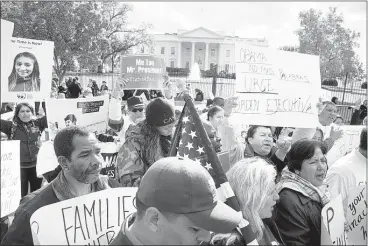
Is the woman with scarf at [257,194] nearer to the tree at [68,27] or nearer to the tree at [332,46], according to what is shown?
the tree at [68,27]

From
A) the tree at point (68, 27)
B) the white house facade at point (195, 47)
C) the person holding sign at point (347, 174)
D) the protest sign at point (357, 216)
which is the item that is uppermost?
the white house facade at point (195, 47)

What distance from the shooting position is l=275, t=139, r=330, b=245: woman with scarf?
2779 millimetres

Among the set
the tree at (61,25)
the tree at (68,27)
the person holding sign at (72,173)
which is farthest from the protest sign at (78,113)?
the tree at (61,25)

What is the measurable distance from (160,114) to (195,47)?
291 ft

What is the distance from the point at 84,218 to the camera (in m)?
2.33

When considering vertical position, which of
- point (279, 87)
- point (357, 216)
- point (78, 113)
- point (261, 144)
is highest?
point (279, 87)

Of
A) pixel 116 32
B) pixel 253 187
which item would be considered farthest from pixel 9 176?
pixel 116 32

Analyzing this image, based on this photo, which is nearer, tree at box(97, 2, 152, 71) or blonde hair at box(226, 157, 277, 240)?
blonde hair at box(226, 157, 277, 240)

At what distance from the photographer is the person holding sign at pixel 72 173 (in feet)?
8.11

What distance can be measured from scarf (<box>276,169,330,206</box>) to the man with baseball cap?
4.71ft

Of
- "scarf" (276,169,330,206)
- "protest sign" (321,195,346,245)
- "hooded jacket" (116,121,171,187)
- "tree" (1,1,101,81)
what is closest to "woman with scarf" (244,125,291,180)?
"scarf" (276,169,330,206)

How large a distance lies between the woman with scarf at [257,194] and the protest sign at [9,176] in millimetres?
1729

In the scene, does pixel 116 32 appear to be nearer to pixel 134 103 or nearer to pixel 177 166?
pixel 134 103

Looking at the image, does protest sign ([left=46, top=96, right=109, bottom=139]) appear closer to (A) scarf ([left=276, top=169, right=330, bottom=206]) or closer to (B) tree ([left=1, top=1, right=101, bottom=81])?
(A) scarf ([left=276, top=169, right=330, bottom=206])
